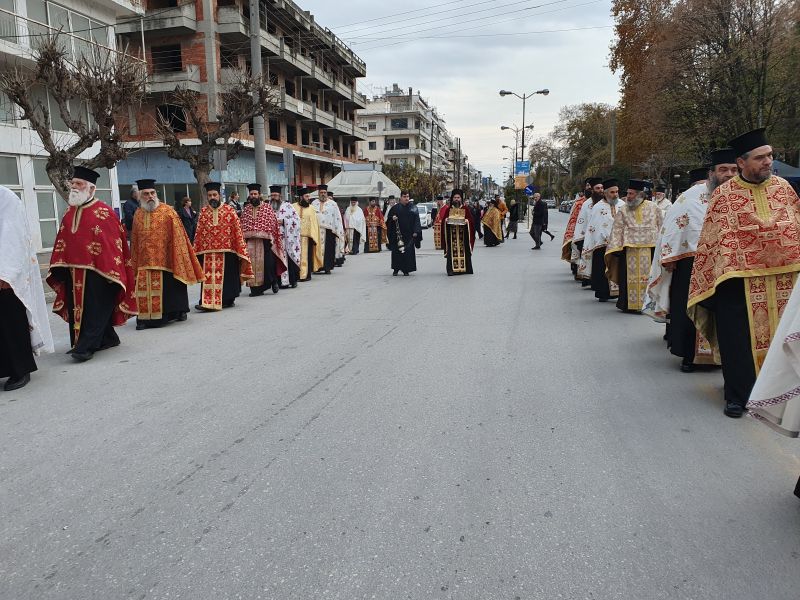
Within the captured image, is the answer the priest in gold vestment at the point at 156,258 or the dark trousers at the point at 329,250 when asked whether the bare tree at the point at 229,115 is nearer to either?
the dark trousers at the point at 329,250

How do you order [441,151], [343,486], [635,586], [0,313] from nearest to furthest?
[635,586] < [343,486] < [0,313] < [441,151]

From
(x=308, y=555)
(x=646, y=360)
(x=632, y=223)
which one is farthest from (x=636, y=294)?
(x=308, y=555)

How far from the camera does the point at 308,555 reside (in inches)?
121

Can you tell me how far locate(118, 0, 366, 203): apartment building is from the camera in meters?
33.0

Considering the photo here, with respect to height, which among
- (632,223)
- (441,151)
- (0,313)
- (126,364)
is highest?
(441,151)

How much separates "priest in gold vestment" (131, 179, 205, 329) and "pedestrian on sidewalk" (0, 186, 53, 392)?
273 cm

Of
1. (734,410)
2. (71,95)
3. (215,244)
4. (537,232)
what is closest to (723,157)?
(734,410)

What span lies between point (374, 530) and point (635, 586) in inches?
47.5

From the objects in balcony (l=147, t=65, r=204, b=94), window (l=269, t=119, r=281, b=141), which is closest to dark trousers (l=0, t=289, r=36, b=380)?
balcony (l=147, t=65, r=204, b=94)

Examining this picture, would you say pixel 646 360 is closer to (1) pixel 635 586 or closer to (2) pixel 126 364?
(1) pixel 635 586

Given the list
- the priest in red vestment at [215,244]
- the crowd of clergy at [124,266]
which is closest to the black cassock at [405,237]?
the crowd of clergy at [124,266]

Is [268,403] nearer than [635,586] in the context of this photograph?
No

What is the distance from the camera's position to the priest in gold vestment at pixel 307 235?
1487 centimetres

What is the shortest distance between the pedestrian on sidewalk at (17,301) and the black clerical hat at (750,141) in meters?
5.88
